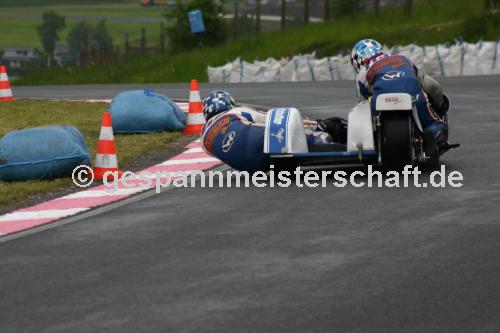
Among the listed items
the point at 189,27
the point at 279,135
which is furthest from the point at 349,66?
the point at 189,27

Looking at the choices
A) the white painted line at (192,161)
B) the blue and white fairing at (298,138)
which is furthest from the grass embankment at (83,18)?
the blue and white fairing at (298,138)

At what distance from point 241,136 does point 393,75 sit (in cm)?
Answer: 146

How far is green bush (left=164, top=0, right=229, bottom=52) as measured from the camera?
59.8m

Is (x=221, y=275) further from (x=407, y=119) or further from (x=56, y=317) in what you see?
(x=407, y=119)

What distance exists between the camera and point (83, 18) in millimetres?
146000

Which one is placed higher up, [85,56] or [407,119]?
[407,119]

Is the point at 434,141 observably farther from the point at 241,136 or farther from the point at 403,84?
the point at 241,136

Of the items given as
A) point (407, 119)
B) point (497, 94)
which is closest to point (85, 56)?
point (497, 94)

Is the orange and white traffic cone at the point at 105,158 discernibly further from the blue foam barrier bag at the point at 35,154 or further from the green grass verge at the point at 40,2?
the green grass verge at the point at 40,2

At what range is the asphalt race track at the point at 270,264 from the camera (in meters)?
6.85

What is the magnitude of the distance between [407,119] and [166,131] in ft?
22.7

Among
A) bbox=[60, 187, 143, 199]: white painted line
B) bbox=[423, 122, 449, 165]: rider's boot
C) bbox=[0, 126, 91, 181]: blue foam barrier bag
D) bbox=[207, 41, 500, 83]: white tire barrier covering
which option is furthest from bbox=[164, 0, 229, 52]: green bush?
bbox=[60, 187, 143, 199]: white painted line

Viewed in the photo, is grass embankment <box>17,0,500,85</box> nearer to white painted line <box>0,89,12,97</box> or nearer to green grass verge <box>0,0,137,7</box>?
white painted line <box>0,89,12,97</box>

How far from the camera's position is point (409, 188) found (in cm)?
1127
